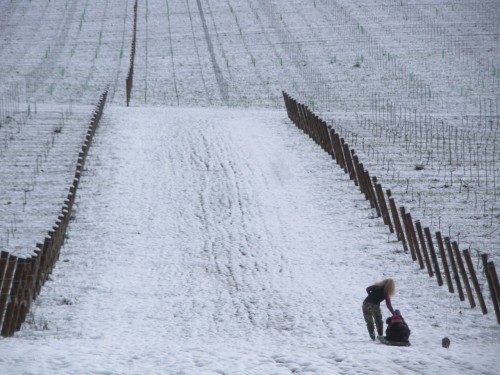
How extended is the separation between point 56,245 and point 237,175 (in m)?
6.54

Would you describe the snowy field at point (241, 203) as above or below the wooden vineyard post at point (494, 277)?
below

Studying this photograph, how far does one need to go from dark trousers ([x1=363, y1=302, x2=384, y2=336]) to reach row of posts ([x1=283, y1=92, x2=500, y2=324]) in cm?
168

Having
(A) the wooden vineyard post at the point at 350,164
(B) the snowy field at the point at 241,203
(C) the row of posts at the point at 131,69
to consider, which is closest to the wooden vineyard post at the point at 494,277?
(B) the snowy field at the point at 241,203

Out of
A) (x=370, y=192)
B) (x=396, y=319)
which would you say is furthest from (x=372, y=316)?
(x=370, y=192)

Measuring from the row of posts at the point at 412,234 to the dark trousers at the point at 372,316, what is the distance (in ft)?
5.52

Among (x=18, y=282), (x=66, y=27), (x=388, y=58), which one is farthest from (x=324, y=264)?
(x=66, y=27)

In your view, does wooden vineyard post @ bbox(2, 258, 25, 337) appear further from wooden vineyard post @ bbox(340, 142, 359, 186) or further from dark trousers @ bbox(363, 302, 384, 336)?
wooden vineyard post @ bbox(340, 142, 359, 186)

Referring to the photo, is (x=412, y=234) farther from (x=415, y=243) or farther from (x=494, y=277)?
(x=494, y=277)

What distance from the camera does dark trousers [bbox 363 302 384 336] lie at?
36.5ft

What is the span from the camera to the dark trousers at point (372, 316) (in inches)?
438

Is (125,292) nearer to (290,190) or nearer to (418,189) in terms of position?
(290,190)

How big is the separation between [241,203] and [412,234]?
15.1 feet

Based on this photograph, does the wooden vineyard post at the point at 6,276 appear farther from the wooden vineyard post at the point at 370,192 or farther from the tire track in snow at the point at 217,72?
the tire track in snow at the point at 217,72

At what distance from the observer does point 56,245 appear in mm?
14188
